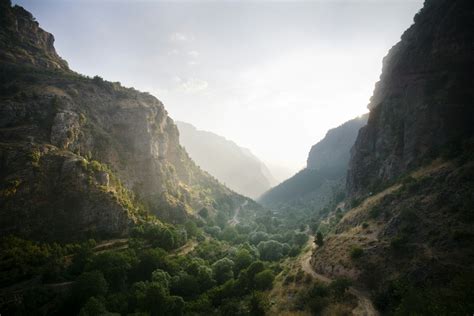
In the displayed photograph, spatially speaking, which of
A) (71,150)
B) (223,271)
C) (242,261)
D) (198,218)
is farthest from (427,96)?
(71,150)

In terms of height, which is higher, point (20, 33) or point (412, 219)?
point (20, 33)

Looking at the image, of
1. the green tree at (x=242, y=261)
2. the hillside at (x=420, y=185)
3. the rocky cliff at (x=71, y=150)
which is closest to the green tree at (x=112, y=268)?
the rocky cliff at (x=71, y=150)

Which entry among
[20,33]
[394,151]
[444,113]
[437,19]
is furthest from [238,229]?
[20,33]

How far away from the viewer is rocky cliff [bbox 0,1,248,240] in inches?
2489

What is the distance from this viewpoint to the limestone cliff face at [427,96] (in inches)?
2569

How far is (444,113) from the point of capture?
6656 centimetres

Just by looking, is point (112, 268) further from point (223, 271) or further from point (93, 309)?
point (223, 271)

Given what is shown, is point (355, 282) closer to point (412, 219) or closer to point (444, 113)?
point (412, 219)

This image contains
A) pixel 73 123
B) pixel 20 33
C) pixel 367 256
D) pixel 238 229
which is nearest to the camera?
pixel 367 256

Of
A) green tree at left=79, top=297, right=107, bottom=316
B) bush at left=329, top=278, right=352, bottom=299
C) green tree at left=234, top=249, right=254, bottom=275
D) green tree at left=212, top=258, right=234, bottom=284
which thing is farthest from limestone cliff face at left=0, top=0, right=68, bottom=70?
bush at left=329, top=278, right=352, bottom=299

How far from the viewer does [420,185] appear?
5625cm

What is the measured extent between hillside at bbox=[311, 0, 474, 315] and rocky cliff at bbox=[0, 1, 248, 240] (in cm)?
6111

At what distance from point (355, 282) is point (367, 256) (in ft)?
19.7

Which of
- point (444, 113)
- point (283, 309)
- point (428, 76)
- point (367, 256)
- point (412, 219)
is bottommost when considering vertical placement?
point (283, 309)
